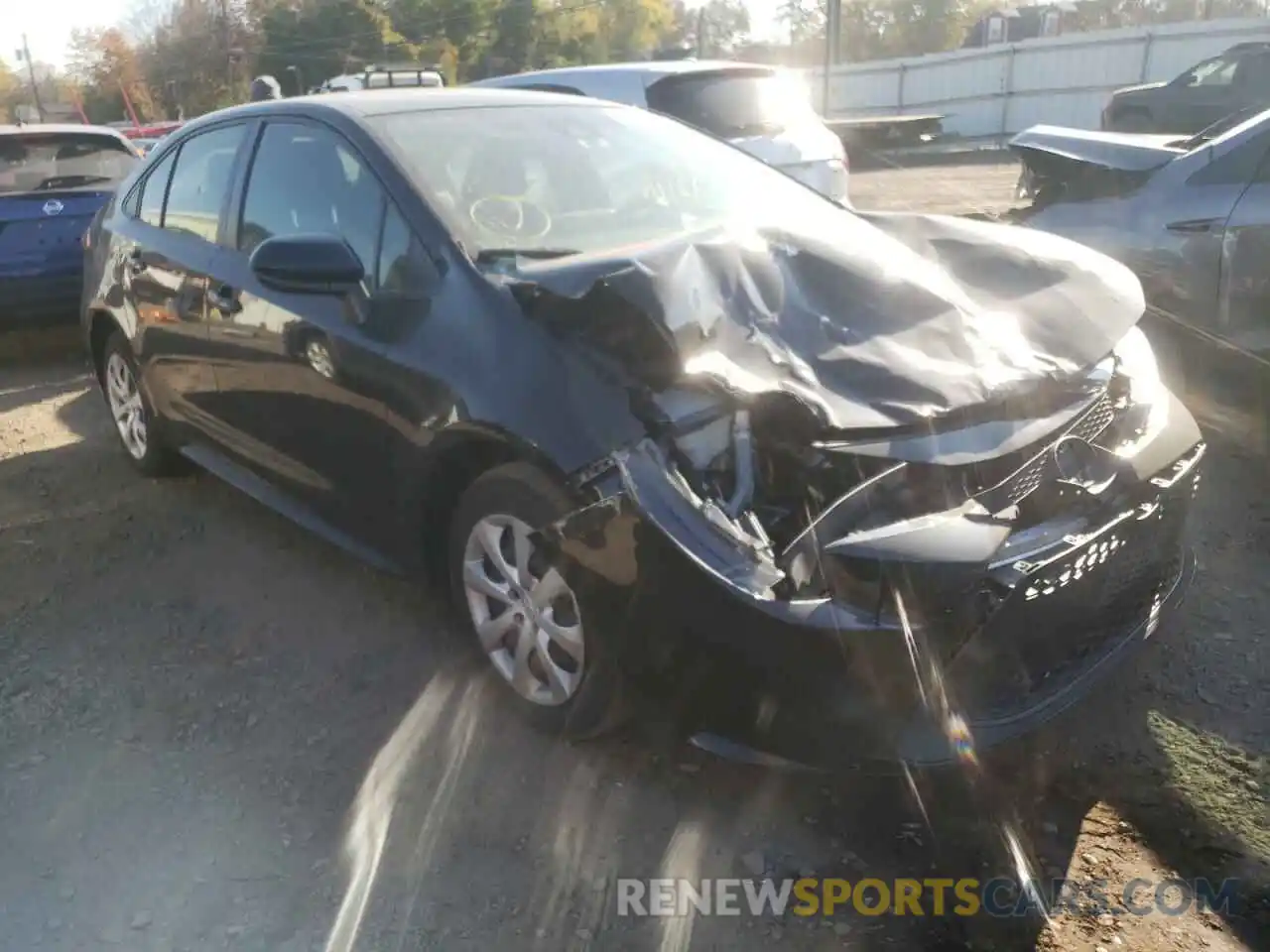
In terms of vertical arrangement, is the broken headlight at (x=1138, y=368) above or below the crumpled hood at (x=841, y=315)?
below

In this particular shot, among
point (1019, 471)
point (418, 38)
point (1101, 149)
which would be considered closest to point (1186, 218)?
point (1101, 149)

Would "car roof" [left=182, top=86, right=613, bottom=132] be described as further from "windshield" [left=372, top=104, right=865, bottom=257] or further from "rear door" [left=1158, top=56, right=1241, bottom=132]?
"rear door" [left=1158, top=56, right=1241, bottom=132]

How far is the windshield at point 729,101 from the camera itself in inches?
310

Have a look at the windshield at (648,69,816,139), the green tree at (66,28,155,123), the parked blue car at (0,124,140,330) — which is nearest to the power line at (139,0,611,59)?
the green tree at (66,28,155,123)

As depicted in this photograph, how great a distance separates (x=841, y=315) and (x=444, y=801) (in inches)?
64.4

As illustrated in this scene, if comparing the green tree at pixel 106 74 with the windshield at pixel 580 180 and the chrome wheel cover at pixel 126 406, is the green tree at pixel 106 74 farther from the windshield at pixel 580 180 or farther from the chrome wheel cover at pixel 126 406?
the windshield at pixel 580 180

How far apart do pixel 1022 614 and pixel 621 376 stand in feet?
3.49

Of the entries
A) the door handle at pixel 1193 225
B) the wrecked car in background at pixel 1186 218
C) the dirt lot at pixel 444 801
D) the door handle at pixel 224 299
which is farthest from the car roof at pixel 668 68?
the dirt lot at pixel 444 801

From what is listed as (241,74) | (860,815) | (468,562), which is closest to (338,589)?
(468,562)

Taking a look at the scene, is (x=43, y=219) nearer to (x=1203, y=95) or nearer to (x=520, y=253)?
(x=520, y=253)

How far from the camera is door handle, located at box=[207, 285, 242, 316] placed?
3.94 metres

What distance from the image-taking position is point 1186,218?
16.6 feet

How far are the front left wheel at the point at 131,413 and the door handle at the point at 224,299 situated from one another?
1.02 m

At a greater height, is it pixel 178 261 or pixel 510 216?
pixel 510 216
